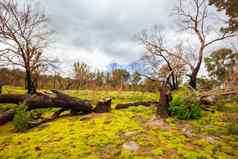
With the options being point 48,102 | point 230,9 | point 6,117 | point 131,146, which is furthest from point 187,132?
point 230,9

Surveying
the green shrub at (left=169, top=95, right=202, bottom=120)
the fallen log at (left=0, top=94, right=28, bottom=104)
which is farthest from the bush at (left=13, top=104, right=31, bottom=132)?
the green shrub at (left=169, top=95, right=202, bottom=120)

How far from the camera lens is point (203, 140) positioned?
16.2ft

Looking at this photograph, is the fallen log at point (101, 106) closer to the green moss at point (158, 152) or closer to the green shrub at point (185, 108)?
the green shrub at point (185, 108)

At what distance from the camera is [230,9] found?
9914 millimetres

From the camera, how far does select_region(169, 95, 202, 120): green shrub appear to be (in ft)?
22.5

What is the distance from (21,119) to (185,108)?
527cm

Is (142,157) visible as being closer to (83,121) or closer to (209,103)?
(83,121)

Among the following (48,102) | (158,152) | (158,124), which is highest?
(48,102)

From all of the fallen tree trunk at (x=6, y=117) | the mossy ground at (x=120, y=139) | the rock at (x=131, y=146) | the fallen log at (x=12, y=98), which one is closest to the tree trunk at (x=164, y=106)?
the mossy ground at (x=120, y=139)

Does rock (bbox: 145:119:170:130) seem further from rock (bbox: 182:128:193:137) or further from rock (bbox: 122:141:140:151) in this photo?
rock (bbox: 122:141:140:151)

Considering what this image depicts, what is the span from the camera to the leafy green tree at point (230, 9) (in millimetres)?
8953

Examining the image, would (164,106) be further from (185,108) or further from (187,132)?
(187,132)

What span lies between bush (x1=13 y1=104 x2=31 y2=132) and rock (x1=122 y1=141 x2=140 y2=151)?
3.16 m

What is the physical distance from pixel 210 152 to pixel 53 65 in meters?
10.4
